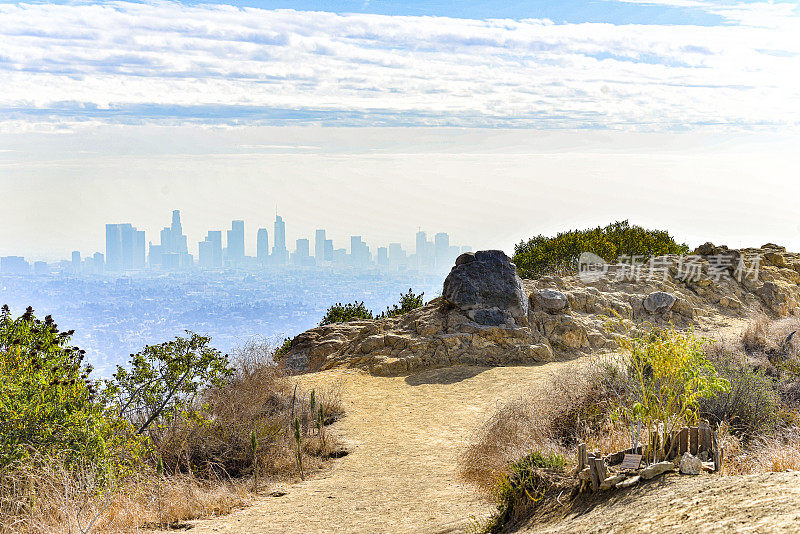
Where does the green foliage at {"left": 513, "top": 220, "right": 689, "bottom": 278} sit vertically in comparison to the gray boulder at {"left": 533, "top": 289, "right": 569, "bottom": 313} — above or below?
above

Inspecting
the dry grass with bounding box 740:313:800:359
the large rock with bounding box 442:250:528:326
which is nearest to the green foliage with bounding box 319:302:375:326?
the large rock with bounding box 442:250:528:326

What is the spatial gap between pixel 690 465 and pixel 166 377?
688 cm

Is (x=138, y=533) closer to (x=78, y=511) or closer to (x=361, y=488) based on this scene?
(x=78, y=511)

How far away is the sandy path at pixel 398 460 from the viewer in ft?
25.6

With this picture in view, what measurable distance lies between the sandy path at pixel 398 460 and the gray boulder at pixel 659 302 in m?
5.65

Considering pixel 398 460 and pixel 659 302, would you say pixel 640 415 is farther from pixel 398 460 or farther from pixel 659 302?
pixel 659 302

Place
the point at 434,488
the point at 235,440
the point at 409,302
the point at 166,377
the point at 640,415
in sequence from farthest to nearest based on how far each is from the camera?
the point at 409,302 → the point at 235,440 → the point at 166,377 → the point at 434,488 → the point at 640,415

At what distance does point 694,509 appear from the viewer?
16.8ft

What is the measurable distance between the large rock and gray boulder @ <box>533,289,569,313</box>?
48 centimetres

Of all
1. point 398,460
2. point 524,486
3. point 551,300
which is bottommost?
point 398,460

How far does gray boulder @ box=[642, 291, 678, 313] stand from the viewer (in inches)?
832

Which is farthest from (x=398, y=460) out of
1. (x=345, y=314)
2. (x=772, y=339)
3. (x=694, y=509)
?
(x=345, y=314)

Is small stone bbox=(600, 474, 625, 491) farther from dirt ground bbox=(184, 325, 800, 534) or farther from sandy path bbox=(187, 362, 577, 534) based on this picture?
sandy path bbox=(187, 362, 577, 534)

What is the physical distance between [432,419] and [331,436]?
2252 mm
